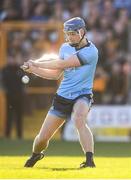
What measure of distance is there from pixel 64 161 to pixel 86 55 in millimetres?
2721

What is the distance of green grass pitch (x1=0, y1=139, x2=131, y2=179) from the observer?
11172 mm

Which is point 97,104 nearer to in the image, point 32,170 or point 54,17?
point 54,17

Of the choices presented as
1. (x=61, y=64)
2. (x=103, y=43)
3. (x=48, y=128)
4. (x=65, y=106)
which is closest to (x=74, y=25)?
(x=61, y=64)

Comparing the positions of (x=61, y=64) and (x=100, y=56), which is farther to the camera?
(x=100, y=56)

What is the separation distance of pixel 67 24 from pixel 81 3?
10322mm

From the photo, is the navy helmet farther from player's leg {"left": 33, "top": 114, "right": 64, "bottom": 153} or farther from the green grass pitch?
the green grass pitch

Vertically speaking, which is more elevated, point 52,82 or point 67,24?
point 67,24

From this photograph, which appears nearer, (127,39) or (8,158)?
(8,158)

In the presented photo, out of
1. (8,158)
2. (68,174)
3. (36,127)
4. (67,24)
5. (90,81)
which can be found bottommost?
(36,127)

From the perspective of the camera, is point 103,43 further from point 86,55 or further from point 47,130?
point 47,130

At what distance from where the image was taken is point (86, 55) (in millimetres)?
12242

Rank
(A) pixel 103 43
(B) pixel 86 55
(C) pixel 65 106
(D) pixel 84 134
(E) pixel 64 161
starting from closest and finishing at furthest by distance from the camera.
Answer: (D) pixel 84 134
(B) pixel 86 55
(C) pixel 65 106
(E) pixel 64 161
(A) pixel 103 43

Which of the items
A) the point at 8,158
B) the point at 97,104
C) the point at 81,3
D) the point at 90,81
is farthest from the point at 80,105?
the point at 81,3

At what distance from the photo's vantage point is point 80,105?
483 inches
